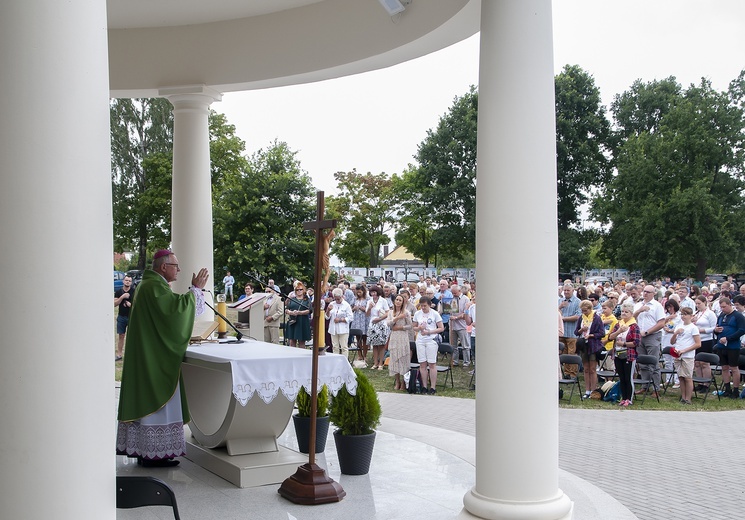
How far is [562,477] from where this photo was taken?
26.5ft

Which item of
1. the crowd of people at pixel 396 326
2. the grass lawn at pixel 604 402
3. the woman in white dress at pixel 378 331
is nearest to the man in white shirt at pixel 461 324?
the crowd of people at pixel 396 326

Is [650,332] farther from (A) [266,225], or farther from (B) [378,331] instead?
(A) [266,225]

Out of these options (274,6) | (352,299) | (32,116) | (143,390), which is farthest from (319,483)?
(352,299)

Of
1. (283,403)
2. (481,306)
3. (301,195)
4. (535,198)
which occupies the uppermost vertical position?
(301,195)

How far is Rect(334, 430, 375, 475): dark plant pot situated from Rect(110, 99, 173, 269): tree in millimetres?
35352

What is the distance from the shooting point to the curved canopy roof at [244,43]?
31.6 ft

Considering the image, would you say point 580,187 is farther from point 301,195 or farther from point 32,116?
point 32,116

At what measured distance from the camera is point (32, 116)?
3150 millimetres

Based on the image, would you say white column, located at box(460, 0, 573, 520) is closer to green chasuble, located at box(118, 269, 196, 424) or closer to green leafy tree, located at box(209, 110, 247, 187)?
green chasuble, located at box(118, 269, 196, 424)

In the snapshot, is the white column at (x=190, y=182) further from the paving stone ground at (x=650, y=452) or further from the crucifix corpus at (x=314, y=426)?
the crucifix corpus at (x=314, y=426)

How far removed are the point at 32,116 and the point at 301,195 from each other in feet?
95.6

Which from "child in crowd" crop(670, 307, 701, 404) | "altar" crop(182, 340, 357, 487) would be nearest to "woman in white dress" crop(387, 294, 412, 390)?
"child in crowd" crop(670, 307, 701, 404)

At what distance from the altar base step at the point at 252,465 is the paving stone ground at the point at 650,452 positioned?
126 inches

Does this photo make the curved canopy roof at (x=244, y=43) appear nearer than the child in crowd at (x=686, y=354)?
Yes
